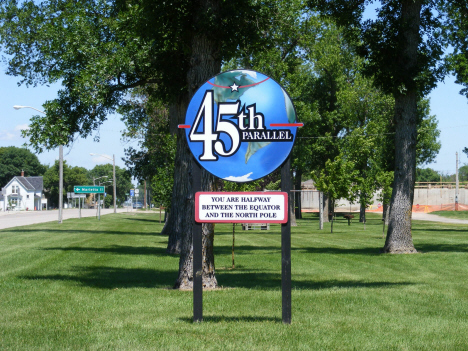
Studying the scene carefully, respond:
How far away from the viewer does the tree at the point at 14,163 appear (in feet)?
447

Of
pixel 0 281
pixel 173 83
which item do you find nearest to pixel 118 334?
pixel 0 281

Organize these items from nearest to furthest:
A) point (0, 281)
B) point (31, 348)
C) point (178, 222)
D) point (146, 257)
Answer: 1. point (31, 348)
2. point (0, 281)
3. point (146, 257)
4. point (178, 222)

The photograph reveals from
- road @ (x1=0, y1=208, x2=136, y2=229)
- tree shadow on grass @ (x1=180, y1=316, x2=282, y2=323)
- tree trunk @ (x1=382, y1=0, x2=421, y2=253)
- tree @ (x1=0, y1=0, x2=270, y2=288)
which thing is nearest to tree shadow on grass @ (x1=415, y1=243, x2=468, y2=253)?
tree trunk @ (x1=382, y1=0, x2=421, y2=253)

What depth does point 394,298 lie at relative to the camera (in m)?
10.2

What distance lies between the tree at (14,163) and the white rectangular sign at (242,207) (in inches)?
5376

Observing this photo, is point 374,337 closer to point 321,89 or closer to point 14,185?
point 321,89

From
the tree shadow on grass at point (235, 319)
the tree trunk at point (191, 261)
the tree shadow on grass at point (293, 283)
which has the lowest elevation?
the tree shadow on grass at point (293, 283)

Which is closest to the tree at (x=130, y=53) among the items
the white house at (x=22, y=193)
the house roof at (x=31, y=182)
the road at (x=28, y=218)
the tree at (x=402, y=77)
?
the tree at (x=402, y=77)

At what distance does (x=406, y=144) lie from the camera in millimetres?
21234

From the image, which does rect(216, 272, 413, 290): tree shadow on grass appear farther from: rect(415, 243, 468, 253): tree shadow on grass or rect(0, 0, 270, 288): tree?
rect(415, 243, 468, 253): tree shadow on grass

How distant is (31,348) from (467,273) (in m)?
11.4

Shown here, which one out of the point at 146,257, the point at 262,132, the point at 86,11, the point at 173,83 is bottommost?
the point at 146,257

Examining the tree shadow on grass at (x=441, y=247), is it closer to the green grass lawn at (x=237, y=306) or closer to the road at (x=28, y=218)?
the green grass lawn at (x=237, y=306)

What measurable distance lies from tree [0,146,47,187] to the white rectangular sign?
137 m
